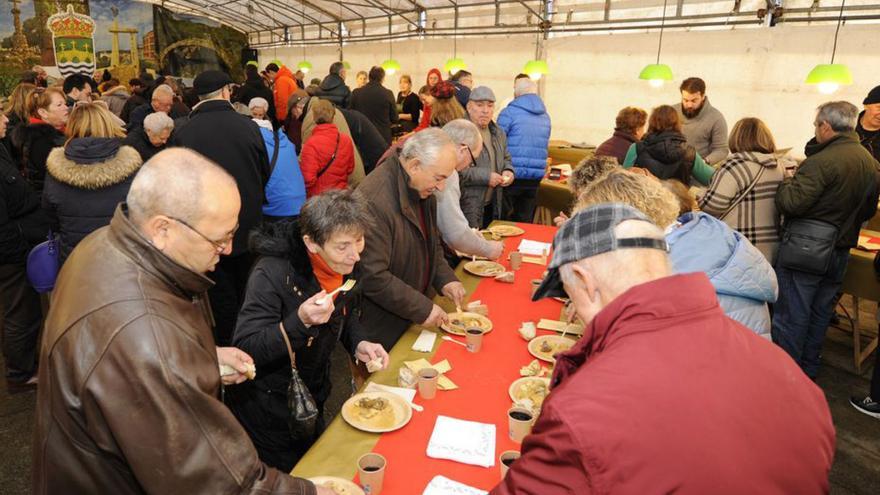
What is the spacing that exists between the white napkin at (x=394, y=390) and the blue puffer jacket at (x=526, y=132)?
4002mm

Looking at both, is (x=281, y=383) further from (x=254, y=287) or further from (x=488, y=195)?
(x=488, y=195)

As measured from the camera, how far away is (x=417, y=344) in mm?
2705

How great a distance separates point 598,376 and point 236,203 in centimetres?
105

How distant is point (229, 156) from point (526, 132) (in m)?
3.07

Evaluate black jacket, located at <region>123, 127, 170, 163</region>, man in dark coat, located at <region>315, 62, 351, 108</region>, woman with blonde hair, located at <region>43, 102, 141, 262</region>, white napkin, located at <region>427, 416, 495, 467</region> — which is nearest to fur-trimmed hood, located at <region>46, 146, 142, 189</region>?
woman with blonde hair, located at <region>43, 102, 141, 262</region>

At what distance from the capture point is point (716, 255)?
2193mm

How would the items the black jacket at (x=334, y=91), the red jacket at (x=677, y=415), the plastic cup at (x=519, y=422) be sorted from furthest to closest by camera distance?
the black jacket at (x=334, y=91) < the plastic cup at (x=519, y=422) < the red jacket at (x=677, y=415)

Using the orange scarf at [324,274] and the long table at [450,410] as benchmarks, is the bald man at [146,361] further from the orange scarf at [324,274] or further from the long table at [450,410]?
the orange scarf at [324,274]

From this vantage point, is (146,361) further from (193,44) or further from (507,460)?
(193,44)

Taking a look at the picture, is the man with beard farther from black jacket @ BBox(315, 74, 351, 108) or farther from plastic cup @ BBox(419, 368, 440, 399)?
plastic cup @ BBox(419, 368, 440, 399)

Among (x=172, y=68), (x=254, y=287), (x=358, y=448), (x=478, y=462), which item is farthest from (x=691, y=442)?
(x=172, y=68)

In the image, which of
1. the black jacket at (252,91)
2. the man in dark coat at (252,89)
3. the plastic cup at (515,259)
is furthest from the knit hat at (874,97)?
the black jacket at (252,91)

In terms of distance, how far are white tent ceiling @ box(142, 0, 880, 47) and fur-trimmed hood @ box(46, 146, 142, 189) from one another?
764 cm

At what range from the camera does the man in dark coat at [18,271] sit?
12.2ft
